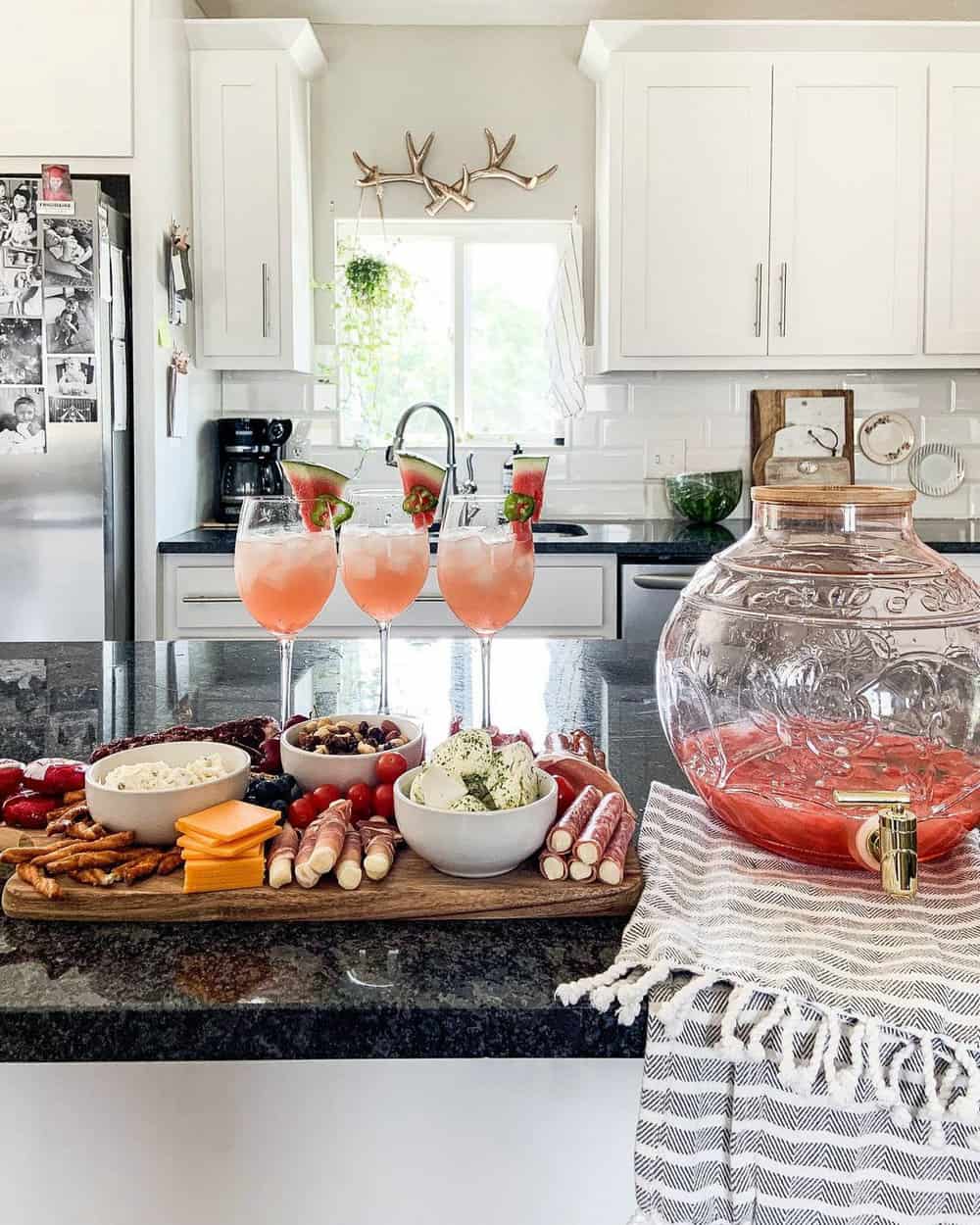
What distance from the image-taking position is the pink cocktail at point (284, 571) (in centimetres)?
110

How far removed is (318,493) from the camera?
3.68ft

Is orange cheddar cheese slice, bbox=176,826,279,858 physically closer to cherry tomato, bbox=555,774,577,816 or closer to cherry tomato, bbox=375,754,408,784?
cherry tomato, bbox=375,754,408,784

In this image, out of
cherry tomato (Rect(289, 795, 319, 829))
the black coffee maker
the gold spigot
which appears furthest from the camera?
the black coffee maker

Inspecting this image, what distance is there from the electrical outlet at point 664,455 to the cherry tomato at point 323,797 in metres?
3.12

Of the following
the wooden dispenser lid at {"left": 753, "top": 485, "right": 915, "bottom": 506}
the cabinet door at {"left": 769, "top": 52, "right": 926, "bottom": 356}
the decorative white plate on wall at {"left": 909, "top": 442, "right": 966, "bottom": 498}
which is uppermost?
the cabinet door at {"left": 769, "top": 52, "right": 926, "bottom": 356}

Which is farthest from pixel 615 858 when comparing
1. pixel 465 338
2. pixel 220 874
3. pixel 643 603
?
pixel 465 338

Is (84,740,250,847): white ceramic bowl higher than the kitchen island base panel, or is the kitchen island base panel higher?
(84,740,250,847): white ceramic bowl

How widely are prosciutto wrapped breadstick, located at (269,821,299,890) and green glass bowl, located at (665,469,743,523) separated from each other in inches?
117

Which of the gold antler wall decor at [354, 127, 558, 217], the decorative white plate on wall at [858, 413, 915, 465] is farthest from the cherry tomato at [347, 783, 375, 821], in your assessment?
the decorative white plate on wall at [858, 413, 915, 465]

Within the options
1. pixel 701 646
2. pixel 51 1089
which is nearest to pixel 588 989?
pixel 701 646

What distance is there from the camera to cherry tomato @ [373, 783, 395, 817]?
0.90 metres

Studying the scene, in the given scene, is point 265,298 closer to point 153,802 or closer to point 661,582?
point 661,582

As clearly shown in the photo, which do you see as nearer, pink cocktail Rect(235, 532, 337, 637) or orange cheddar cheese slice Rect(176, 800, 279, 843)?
orange cheddar cheese slice Rect(176, 800, 279, 843)

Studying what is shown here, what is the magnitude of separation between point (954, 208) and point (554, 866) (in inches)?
130
